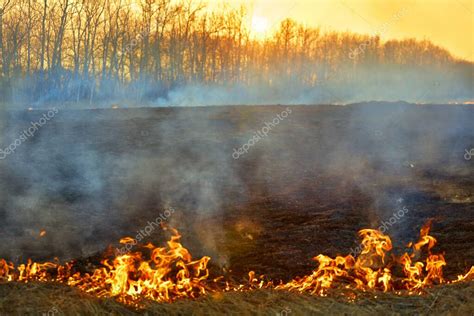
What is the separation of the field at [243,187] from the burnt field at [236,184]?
0.03 metres

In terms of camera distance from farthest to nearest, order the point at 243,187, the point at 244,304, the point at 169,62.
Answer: the point at 169,62
the point at 243,187
the point at 244,304

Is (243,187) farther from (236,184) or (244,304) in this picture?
(244,304)

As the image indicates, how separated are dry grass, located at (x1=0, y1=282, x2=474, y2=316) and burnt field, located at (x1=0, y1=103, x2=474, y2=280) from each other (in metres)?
2.44

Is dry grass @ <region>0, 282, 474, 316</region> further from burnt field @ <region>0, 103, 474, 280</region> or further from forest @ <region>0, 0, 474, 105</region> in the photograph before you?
→ forest @ <region>0, 0, 474, 105</region>

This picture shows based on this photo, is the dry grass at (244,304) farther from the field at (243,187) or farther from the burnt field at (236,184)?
the burnt field at (236,184)

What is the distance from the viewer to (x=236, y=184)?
1041cm

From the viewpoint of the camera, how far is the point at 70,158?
10.4m

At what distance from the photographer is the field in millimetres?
8422

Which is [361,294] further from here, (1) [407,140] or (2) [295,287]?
(1) [407,140]

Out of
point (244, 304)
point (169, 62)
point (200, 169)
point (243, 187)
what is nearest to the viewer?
point (244, 304)

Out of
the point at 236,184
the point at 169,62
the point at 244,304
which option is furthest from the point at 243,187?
the point at 169,62

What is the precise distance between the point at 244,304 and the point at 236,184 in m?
5.06

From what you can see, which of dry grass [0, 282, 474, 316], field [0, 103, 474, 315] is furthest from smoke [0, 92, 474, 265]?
dry grass [0, 282, 474, 316]

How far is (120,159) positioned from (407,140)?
6689 mm
